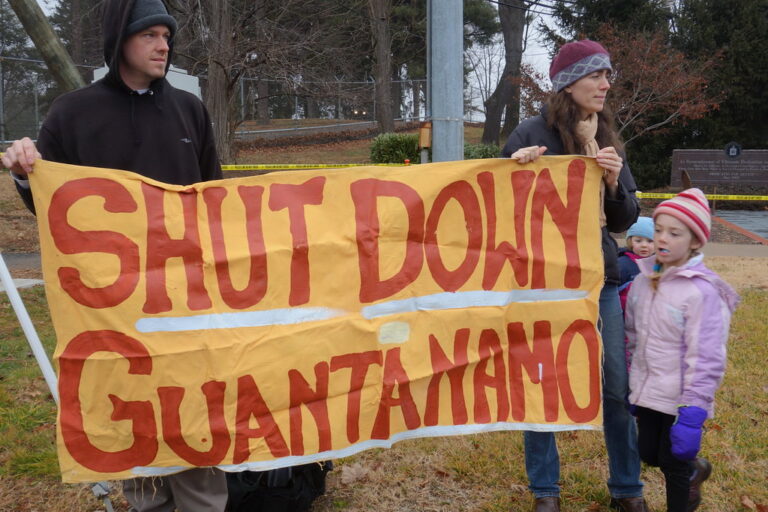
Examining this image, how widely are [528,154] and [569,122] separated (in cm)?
24

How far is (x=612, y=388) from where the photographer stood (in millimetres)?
2953

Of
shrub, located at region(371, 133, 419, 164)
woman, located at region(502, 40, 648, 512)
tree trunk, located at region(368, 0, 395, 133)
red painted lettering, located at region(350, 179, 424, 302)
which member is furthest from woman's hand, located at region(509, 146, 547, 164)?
tree trunk, located at region(368, 0, 395, 133)

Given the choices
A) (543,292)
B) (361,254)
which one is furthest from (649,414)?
(361,254)

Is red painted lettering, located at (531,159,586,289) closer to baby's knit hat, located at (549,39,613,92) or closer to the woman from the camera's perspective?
the woman

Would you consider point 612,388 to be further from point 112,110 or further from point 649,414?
point 112,110

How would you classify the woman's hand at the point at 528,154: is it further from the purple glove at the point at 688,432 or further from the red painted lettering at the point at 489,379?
the purple glove at the point at 688,432

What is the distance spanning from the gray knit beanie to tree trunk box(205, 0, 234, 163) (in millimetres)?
10640

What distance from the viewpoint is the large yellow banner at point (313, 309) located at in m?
2.49

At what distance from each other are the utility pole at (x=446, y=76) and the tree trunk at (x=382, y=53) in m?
20.4

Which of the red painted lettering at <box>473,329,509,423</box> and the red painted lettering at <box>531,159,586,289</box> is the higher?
the red painted lettering at <box>531,159,586,289</box>

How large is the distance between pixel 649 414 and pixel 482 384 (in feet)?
2.20

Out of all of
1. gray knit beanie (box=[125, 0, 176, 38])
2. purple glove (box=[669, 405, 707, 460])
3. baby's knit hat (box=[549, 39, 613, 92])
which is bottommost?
purple glove (box=[669, 405, 707, 460])

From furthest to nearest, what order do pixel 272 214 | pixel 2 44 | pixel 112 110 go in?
pixel 2 44, pixel 272 214, pixel 112 110

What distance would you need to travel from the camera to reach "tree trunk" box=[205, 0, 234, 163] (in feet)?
42.0
